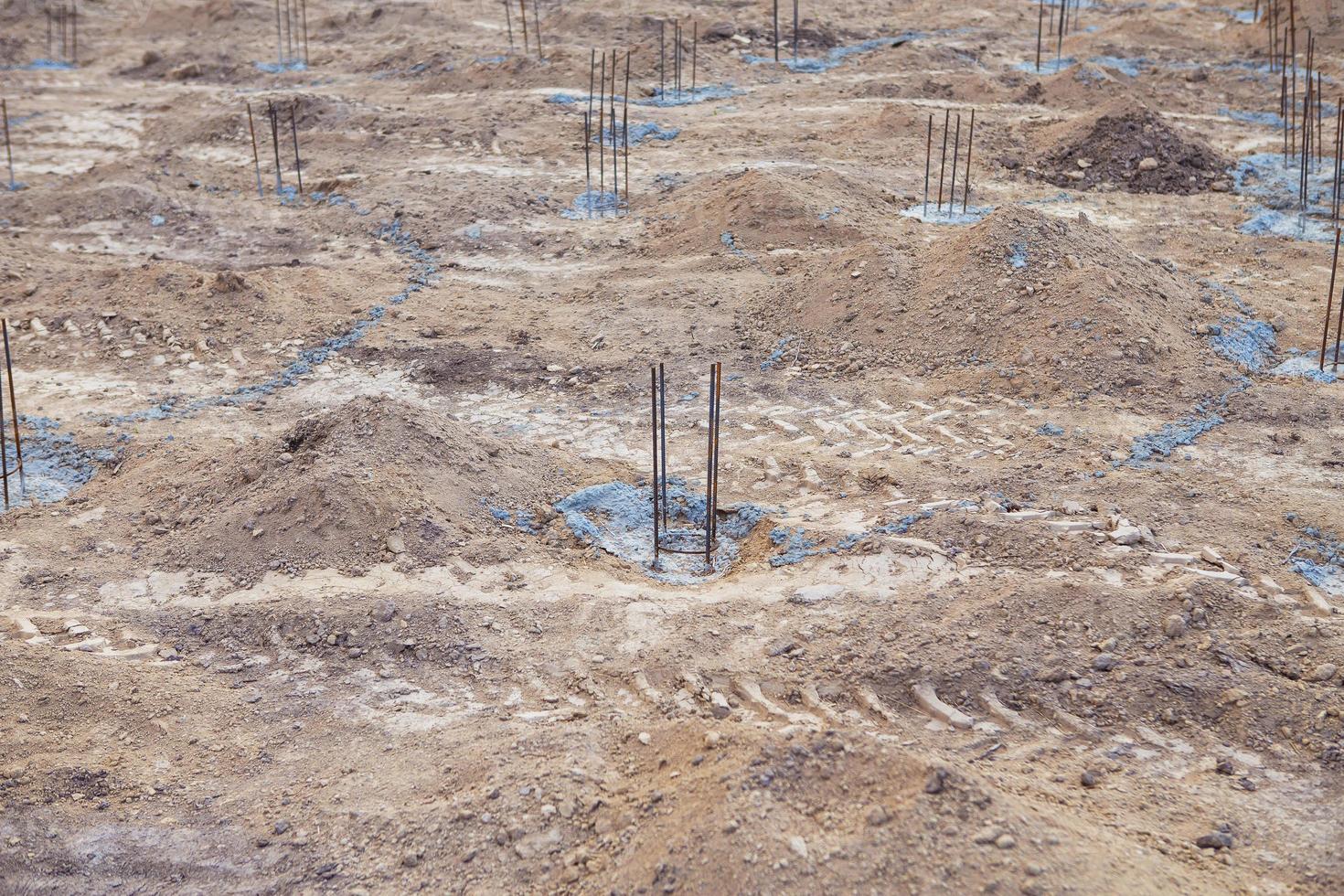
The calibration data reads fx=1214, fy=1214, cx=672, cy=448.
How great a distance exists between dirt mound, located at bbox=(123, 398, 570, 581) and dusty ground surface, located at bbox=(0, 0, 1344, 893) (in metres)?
0.03

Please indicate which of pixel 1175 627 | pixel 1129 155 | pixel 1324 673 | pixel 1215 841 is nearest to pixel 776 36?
pixel 1129 155

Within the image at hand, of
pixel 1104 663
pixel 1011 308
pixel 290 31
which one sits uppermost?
pixel 290 31

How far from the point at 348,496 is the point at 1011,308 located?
15.9 ft

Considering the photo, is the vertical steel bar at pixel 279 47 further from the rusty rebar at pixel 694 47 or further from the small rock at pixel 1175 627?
the small rock at pixel 1175 627

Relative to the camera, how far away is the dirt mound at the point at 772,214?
10625 millimetres

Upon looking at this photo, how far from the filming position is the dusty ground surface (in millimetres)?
4383

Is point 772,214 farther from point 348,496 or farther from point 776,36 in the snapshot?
point 776,36

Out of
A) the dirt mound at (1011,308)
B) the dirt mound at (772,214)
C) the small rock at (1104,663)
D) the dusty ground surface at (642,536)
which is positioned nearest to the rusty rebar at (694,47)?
the dusty ground surface at (642,536)

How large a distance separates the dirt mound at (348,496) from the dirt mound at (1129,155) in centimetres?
793

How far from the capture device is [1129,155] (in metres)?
12.6

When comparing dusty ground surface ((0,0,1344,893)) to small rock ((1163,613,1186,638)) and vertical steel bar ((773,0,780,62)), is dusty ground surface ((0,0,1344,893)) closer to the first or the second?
small rock ((1163,613,1186,638))

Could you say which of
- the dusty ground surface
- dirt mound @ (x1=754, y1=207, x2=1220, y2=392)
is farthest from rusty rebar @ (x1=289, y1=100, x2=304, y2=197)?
dirt mound @ (x1=754, y1=207, x2=1220, y2=392)

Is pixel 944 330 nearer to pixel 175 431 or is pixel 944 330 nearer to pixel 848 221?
pixel 848 221

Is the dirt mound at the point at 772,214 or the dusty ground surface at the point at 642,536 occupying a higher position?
the dirt mound at the point at 772,214
